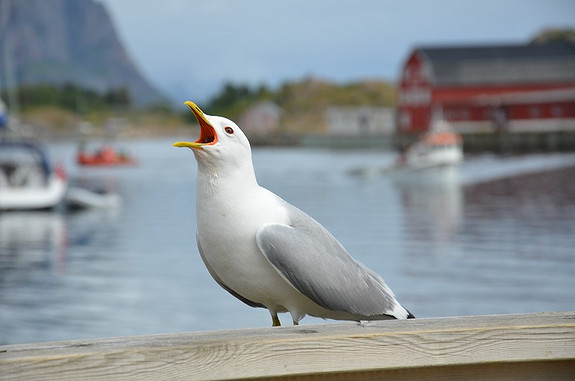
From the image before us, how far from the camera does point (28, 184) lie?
28.2 m

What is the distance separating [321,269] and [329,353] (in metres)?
0.58

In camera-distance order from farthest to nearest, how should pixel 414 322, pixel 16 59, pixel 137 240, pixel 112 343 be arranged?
1. pixel 16 59
2. pixel 137 240
3. pixel 414 322
4. pixel 112 343

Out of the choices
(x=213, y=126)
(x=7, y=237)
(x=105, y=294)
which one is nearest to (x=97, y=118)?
(x=7, y=237)

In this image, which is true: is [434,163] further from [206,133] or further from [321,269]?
[206,133]

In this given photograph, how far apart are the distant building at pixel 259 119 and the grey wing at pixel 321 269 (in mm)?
114140

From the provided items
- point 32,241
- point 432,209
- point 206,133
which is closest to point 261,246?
point 206,133

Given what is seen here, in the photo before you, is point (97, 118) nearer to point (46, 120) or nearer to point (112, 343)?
point (46, 120)

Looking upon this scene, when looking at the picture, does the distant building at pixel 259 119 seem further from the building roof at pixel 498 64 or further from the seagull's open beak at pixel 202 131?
the seagull's open beak at pixel 202 131

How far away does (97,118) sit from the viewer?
131 meters

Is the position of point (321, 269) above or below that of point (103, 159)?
above

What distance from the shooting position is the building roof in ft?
234

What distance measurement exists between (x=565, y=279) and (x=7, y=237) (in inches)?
547

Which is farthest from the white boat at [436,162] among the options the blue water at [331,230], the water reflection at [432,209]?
the blue water at [331,230]

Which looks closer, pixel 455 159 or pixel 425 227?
pixel 425 227
